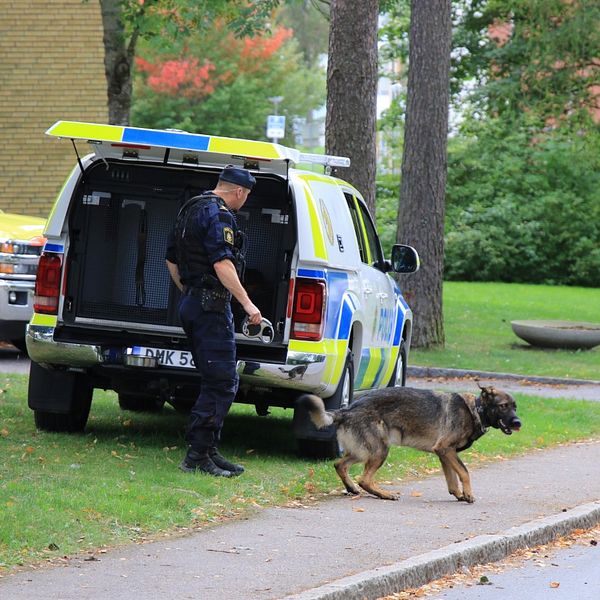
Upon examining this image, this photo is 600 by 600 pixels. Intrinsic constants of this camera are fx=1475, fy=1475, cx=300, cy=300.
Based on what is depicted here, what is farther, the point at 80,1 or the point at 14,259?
the point at 80,1

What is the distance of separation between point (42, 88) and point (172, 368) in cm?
1738

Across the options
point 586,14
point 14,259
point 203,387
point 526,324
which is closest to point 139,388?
point 203,387

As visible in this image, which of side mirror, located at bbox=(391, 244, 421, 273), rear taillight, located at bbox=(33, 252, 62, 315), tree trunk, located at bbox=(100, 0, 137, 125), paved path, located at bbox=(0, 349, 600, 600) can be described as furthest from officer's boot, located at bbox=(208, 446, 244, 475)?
tree trunk, located at bbox=(100, 0, 137, 125)

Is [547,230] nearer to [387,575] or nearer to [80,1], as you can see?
[80,1]

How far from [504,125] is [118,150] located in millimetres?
29182

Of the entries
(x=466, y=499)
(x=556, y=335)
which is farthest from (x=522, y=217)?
(x=466, y=499)

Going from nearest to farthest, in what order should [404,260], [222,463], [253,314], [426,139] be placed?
[253,314], [222,463], [404,260], [426,139]

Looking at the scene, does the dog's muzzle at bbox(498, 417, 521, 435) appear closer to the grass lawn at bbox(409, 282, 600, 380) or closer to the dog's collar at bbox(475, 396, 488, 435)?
the dog's collar at bbox(475, 396, 488, 435)

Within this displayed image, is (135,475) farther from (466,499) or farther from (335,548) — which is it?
(466,499)

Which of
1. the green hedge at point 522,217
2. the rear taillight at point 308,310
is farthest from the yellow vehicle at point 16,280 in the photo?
the green hedge at point 522,217

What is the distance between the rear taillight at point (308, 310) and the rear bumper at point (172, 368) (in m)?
0.14

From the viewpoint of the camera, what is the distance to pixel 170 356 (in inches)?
388

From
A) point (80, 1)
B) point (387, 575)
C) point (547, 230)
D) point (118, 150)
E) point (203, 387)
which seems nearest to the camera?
point (387, 575)

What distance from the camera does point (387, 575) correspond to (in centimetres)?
695
